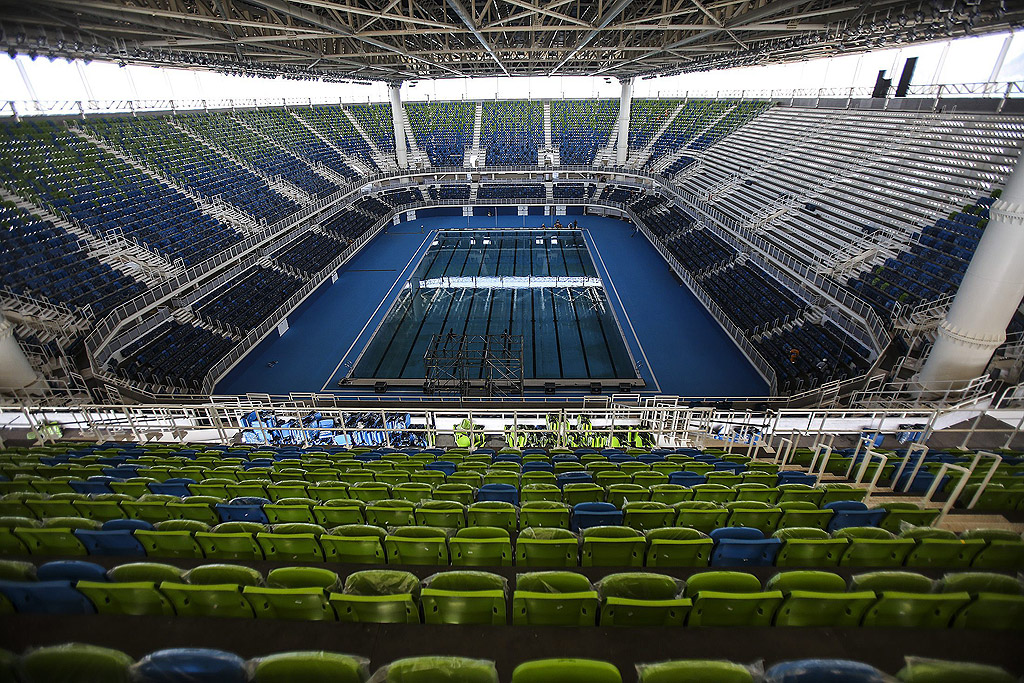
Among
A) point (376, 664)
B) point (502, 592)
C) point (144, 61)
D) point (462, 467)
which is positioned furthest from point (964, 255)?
point (144, 61)

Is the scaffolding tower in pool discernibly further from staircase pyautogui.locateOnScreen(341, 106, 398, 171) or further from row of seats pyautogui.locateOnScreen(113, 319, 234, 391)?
staircase pyautogui.locateOnScreen(341, 106, 398, 171)

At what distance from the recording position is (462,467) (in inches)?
279

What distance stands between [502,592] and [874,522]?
15.0 feet

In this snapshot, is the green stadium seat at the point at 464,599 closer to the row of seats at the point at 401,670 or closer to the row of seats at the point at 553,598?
the row of seats at the point at 553,598

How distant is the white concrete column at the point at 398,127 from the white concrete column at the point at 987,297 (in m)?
35.9

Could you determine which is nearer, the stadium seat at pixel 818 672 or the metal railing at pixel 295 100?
the stadium seat at pixel 818 672

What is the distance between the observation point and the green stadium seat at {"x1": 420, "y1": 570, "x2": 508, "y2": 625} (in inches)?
122

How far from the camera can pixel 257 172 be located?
1133 inches

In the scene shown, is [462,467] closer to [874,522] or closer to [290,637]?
[290,637]

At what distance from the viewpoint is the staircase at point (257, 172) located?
28203 mm

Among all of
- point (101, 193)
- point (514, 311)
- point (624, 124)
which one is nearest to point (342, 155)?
point (101, 193)

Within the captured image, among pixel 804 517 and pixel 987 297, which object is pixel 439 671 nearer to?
pixel 804 517

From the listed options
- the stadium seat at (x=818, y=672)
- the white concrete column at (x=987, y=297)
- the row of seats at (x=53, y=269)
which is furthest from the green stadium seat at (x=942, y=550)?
the row of seats at (x=53, y=269)

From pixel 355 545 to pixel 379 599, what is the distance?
122 centimetres
